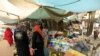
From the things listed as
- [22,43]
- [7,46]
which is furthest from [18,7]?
[7,46]

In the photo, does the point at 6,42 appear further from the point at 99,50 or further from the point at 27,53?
the point at 99,50

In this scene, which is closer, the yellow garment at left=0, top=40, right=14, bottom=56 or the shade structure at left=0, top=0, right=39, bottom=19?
the shade structure at left=0, top=0, right=39, bottom=19

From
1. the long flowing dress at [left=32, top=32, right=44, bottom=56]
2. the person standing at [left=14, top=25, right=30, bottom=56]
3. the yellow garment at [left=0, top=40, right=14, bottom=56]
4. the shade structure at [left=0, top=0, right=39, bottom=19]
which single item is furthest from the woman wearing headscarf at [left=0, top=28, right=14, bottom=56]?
the shade structure at [left=0, top=0, right=39, bottom=19]

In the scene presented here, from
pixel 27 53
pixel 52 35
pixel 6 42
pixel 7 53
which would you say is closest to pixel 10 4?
pixel 27 53

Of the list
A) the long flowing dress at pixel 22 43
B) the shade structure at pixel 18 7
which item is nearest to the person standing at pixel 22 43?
the long flowing dress at pixel 22 43

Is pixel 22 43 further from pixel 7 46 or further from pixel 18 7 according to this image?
pixel 7 46

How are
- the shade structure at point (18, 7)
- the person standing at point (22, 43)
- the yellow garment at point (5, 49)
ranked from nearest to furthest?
1. the shade structure at point (18, 7)
2. the person standing at point (22, 43)
3. the yellow garment at point (5, 49)

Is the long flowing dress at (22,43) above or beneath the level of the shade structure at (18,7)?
beneath

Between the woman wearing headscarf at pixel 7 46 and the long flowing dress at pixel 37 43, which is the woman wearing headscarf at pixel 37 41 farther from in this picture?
the woman wearing headscarf at pixel 7 46

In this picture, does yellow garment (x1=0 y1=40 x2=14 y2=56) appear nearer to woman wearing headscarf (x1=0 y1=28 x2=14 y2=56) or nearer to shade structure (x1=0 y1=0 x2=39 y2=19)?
woman wearing headscarf (x1=0 y1=28 x2=14 y2=56)

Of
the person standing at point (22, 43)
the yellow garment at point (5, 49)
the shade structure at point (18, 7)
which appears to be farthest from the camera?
the yellow garment at point (5, 49)

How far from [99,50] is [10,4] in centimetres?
212

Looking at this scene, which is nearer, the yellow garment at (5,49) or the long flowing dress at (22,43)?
the long flowing dress at (22,43)

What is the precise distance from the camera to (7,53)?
5594 mm
